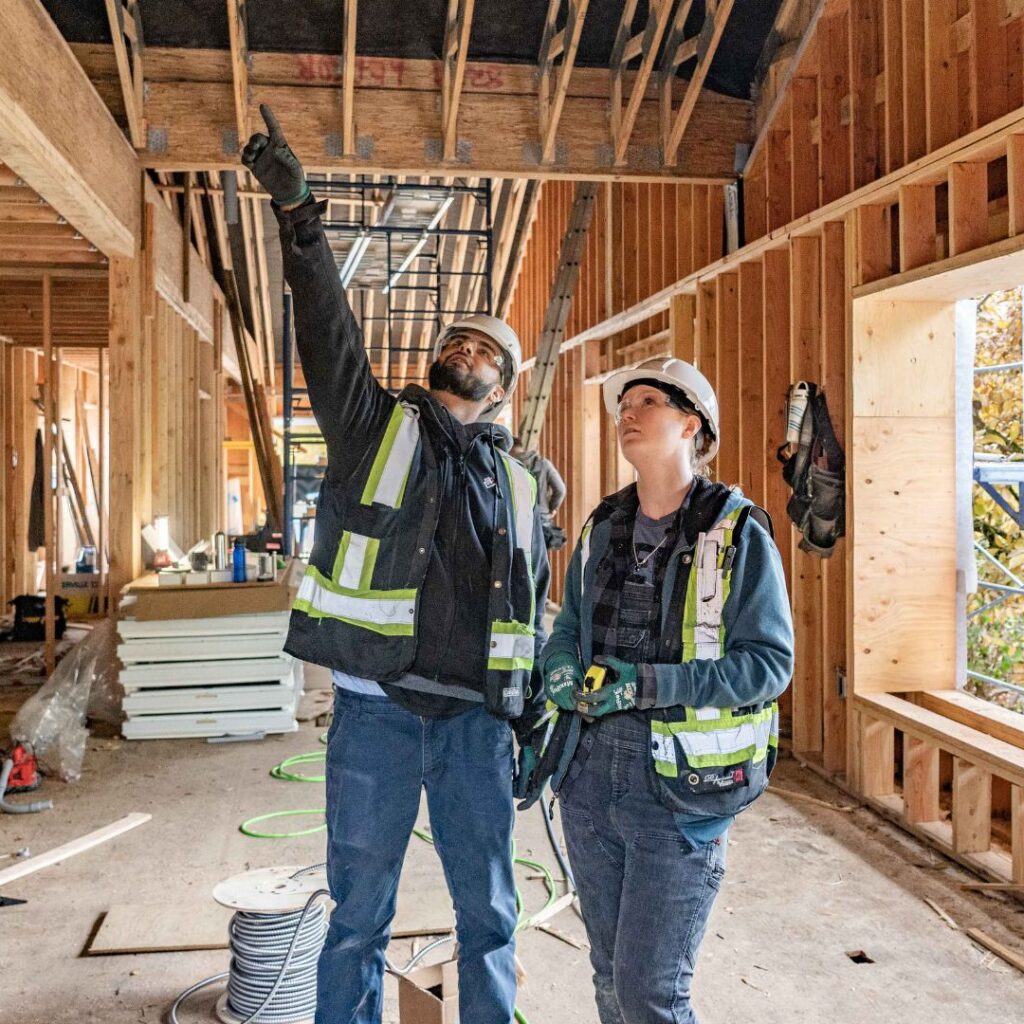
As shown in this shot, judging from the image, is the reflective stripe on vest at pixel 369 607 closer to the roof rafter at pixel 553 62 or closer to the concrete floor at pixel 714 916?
the concrete floor at pixel 714 916

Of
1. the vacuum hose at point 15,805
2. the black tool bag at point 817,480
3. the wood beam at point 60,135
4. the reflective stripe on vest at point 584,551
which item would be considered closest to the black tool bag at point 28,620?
the wood beam at point 60,135

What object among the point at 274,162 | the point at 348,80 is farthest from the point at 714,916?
the point at 348,80

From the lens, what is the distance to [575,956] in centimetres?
325

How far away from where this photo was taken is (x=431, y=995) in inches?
95.9

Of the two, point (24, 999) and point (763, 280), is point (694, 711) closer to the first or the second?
point (24, 999)

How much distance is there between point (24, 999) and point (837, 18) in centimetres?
540

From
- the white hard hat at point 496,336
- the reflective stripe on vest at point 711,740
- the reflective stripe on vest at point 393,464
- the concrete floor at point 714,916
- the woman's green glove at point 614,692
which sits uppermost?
the white hard hat at point 496,336

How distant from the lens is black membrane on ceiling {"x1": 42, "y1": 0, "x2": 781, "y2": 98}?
236 inches

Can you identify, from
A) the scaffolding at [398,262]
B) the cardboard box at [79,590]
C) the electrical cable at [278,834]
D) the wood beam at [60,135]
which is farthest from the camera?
the scaffolding at [398,262]

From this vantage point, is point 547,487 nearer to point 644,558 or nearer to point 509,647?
point 509,647

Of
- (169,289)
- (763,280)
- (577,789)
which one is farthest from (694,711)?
(169,289)

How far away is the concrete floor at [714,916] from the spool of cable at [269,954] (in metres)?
0.16

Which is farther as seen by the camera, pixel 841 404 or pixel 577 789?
pixel 841 404

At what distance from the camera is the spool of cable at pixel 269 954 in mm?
2793
